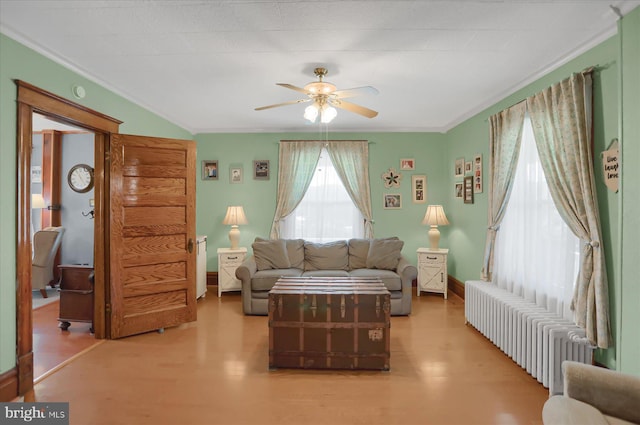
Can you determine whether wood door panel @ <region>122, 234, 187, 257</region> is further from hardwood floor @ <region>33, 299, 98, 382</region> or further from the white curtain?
the white curtain

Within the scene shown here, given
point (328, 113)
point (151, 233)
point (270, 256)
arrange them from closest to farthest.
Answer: point (328, 113)
point (151, 233)
point (270, 256)

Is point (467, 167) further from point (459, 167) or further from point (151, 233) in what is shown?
point (151, 233)

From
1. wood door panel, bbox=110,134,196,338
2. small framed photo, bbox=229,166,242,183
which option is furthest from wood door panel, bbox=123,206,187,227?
small framed photo, bbox=229,166,242,183

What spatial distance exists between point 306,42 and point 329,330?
7.93 ft

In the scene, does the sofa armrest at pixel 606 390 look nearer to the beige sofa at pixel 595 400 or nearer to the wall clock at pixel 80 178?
the beige sofa at pixel 595 400

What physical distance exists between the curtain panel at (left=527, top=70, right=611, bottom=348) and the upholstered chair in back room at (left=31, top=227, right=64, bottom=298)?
653 centimetres

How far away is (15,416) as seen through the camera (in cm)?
228

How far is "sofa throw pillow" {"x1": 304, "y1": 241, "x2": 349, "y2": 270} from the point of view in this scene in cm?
527

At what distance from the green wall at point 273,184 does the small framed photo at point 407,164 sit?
0.06m

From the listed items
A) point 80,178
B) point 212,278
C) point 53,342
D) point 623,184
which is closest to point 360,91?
point 623,184

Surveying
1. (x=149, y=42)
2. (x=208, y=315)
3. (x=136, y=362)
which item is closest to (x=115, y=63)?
(x=149, y=42)

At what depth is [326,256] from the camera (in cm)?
531

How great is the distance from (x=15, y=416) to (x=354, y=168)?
193 inches

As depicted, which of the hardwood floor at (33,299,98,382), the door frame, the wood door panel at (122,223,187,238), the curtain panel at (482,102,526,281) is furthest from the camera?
the wood door panel at (122,223,187,238)
